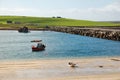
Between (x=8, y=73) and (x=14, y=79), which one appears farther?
(x=8, y=73)

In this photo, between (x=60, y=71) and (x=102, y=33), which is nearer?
(x=60, y=71)

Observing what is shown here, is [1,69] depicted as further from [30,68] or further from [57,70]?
[57,70]

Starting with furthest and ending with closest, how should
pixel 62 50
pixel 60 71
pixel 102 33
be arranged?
pixel 102 33, pixel 62 50, pixel 60 71

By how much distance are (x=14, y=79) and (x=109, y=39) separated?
78637 millimetres

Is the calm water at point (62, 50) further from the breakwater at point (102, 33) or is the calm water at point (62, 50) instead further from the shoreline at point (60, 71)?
the shoreline at point (60, 71)

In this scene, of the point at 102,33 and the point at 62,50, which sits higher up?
the point at 62,50

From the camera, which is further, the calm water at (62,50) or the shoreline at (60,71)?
the calm water at (62,50)

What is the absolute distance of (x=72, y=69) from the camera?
40.7m

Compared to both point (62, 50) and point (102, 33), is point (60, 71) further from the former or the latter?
point (102, 33)

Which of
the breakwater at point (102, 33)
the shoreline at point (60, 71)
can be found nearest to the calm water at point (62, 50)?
the breakwater at point (102, 33)

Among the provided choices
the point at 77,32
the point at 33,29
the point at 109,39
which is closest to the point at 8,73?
the point at 109,39

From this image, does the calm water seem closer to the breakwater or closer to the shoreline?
the breakwater

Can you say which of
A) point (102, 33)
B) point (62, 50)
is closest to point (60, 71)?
point (62, 50)

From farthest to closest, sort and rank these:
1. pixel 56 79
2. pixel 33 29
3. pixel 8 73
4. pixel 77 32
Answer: pixel 33 29 → pixel 77 32 → pixel 8 73 → pixel 56 79
